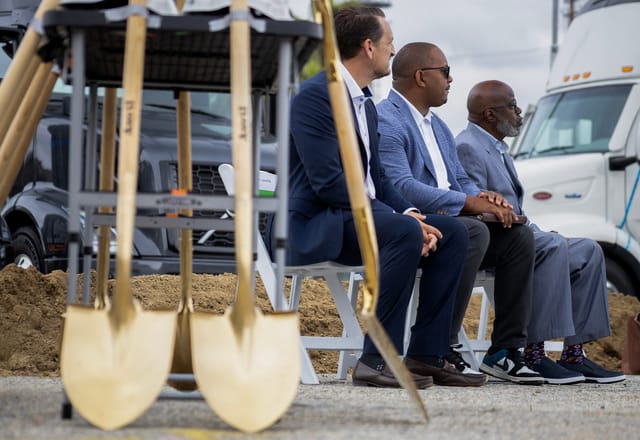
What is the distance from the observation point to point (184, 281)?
4.98 metres

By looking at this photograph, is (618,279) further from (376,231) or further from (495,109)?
(376,231)

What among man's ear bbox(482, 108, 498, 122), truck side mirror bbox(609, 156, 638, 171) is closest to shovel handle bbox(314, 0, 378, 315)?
man's ear bbox(482, 108, 498, 122)

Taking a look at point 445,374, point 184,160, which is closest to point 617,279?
point 445,374

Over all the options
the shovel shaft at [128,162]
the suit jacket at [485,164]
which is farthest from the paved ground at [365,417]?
the suit jacket at [485,164]

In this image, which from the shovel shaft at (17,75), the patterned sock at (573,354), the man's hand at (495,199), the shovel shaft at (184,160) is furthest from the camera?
the patterned sock at (573,354)

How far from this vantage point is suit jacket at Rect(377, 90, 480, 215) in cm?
689

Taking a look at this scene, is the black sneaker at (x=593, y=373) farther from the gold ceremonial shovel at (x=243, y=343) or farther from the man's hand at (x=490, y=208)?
the gold ceremonial shovel at (x=243, y=343)

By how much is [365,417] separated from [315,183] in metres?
1.82

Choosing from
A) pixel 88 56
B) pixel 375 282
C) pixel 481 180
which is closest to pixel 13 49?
pixel 481 180

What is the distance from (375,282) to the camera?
4363mm

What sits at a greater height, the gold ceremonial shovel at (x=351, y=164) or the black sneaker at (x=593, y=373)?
the gold ceremonial shovel at (x=351, y=164)

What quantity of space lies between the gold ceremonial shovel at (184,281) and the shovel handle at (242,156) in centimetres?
75

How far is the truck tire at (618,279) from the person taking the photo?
41.0 feet

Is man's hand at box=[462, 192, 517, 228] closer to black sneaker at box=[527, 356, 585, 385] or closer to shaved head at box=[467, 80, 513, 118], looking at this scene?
black sneaker at box=[527, 356, 585, 385]
